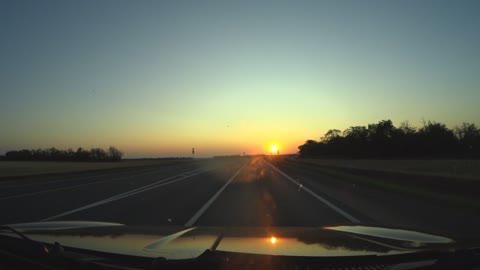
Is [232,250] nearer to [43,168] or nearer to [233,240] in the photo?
[233,240]

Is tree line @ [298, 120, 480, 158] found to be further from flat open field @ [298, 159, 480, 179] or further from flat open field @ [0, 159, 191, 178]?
flat open field @ [0, 159, 191, 178]

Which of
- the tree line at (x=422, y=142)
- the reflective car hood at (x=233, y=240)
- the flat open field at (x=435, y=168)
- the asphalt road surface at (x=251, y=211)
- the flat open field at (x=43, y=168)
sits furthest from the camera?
the tree line at (x=422, y=142)

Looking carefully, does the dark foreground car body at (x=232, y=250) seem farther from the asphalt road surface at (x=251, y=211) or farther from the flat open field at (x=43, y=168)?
the flat open field at (x=43, y=168)

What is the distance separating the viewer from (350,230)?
5.54 meters

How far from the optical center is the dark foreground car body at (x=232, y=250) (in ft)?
10.8

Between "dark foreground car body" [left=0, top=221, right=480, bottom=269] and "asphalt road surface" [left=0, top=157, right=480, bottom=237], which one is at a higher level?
"dark foreground car body" [left=0, top=221, right=480, bottom=269]

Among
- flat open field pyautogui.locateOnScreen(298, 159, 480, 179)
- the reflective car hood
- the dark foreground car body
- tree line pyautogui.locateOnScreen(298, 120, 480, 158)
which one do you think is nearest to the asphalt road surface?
the reflective car hood

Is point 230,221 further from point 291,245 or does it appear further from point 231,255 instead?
point 231,255

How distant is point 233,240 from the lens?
466 centimetres

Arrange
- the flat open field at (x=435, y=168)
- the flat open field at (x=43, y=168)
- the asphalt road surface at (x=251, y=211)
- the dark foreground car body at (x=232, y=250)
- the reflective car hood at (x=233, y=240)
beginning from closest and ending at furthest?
the dark foreground car body at (x=232, y=250) → the reflective car hood at (x=233, y=240) → the asphalt road surface at (x=251, y=211) → the flat open field at (x=435, y=168) → the flat open field at (x=43, y=168)

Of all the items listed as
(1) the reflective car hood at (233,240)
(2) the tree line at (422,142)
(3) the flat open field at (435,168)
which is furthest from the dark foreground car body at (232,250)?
(2) the tree line at (422,142)

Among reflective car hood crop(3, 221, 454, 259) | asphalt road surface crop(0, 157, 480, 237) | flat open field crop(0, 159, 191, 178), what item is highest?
flat open field crop(0, 159, 191, 178)

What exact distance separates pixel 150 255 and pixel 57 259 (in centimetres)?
68

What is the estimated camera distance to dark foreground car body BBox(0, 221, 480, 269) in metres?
3.30
